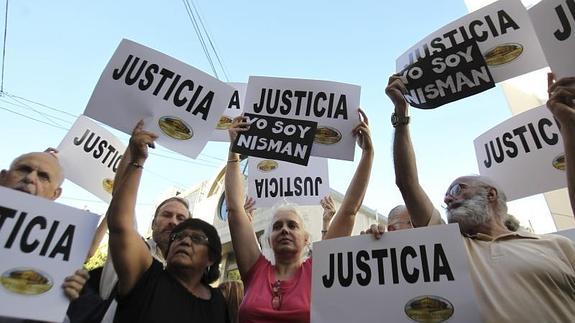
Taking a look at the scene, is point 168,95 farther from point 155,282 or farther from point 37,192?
point 155,282

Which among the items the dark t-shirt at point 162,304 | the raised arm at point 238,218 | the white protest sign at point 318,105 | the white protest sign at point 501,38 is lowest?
the dark t-shirt at point 162,304

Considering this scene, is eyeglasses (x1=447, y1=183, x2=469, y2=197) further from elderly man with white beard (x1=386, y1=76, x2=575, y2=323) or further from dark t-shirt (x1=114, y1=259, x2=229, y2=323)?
dark t-shirt (x1=114, y1=259, x2=229, y2=323)

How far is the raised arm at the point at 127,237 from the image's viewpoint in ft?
6.79

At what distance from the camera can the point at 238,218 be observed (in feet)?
9.71

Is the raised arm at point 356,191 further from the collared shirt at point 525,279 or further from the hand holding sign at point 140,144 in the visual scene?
the hand holding sign at point 140,144

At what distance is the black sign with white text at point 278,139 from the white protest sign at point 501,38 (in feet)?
3.34

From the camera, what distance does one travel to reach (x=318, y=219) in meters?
15.2

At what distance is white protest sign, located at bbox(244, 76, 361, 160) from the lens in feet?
10.7

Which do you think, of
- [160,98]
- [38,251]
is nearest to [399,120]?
[160,98]

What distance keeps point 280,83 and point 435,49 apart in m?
1.17

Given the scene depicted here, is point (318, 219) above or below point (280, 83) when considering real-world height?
above

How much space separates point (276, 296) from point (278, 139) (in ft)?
3.78

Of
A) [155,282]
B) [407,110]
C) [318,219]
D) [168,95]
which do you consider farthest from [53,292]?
[318,219]

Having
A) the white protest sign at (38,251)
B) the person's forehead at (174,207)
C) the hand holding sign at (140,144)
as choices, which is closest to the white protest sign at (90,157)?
the person's forehead at (174,207)
